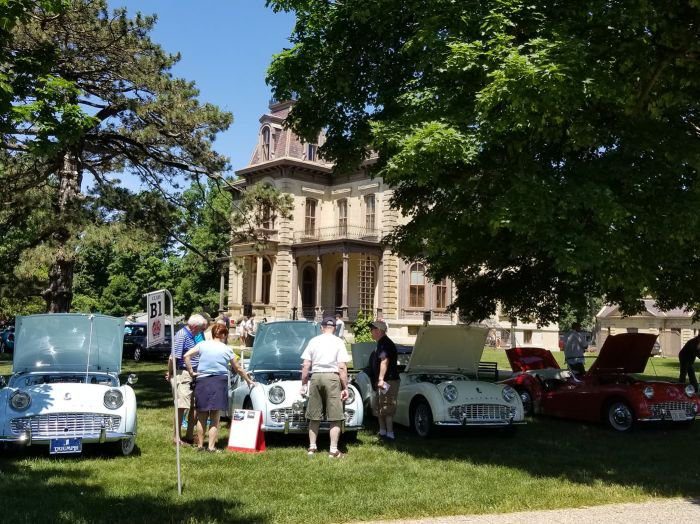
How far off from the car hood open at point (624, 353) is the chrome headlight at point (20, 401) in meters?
9.51

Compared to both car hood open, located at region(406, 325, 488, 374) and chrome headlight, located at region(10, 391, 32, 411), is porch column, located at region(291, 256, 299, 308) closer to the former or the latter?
car hood open, located at region(406, 325, 488, 374)

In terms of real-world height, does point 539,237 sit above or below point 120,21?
below

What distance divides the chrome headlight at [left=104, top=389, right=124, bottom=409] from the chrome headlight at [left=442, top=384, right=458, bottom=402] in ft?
15.0

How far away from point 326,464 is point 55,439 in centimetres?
307

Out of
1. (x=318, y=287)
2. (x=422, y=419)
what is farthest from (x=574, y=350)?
(x=318, y=287)

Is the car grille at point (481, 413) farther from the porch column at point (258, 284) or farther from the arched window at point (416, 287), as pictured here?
the porch column at point (258, 284)

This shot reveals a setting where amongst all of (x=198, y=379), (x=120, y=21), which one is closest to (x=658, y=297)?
(x=198, y=379)

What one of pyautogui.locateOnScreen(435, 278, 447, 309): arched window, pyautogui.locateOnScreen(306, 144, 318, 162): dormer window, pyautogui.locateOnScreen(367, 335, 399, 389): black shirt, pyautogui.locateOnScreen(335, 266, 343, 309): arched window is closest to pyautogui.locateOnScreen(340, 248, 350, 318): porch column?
pyautogui.locateOnScreen(335, 266, 343, 309): arched window

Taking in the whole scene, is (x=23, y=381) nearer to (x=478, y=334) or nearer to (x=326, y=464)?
(x=326, y=464)

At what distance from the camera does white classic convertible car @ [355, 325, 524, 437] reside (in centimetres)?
1032

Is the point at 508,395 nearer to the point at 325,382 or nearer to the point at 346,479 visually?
the point at 325,382

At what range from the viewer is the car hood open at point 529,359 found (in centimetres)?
1555

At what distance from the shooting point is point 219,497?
6609 millimetres

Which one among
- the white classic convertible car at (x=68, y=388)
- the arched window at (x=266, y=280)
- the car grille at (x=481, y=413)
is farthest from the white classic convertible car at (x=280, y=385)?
the arched window at (x=266, y=280)
